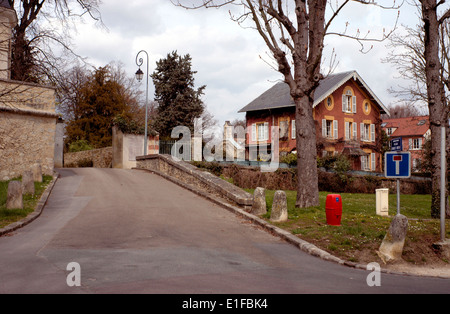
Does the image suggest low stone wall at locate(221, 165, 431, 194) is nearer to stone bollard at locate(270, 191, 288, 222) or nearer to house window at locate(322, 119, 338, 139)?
house window at locate(322, 119, 338, 139)

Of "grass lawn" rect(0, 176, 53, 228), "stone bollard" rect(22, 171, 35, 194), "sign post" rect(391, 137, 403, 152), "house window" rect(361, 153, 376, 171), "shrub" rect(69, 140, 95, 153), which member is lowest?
"grass lawn" rect(0, 176, 53, 228)

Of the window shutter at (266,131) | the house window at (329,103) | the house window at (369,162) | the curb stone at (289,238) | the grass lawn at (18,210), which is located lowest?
the curb stone at (289,238)

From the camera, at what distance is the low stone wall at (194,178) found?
13.8 metres

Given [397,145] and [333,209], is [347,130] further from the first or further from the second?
[333,209]

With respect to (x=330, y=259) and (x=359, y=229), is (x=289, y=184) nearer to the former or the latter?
(x=359, y=229)

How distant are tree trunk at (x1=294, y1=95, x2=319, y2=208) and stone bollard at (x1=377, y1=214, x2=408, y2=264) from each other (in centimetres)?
457

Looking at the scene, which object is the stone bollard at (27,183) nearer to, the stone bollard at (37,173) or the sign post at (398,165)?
the stone bollard at (37,173)

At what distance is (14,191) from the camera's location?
11344mm

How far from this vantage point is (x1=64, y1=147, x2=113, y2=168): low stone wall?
27.2m

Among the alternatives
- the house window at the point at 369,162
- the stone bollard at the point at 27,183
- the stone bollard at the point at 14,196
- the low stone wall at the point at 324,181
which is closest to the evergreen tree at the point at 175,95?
the low stone wall at the point at 324,181

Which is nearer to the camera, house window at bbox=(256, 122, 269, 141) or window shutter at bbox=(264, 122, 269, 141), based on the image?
window shutter at bbox=(264, 122, 269, 141)

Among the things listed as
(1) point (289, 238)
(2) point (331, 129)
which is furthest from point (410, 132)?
(1) point (289, 238)

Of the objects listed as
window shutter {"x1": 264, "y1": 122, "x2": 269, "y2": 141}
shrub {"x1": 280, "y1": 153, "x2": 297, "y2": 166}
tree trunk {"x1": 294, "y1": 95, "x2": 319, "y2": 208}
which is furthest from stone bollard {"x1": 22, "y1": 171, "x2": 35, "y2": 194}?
window shutter {"x1": 264, "y1": 122, "x2": 269, "y2": 141}

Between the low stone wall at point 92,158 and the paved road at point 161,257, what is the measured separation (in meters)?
14.3
